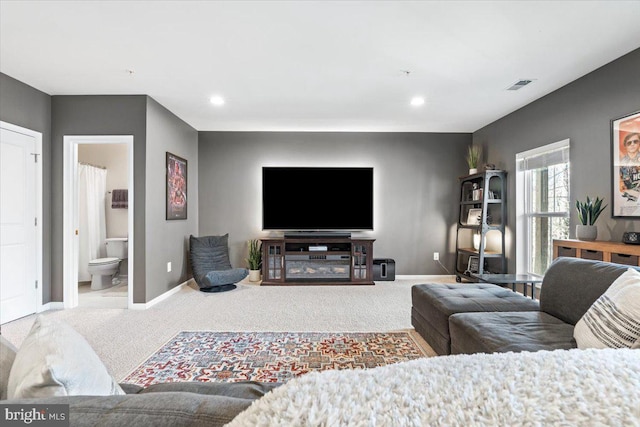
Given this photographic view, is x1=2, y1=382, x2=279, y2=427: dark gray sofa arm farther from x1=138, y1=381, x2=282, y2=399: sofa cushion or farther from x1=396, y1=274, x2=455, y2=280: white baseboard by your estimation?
x1=396, y1=274, x2=455, y2=280: white baseboard

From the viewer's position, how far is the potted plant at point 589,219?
289cm

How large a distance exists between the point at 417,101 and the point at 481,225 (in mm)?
2000

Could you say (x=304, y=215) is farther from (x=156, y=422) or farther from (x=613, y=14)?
(x=156, y=422)

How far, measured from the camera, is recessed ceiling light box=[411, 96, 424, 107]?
151 inches

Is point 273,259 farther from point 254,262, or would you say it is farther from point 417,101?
point 417,101

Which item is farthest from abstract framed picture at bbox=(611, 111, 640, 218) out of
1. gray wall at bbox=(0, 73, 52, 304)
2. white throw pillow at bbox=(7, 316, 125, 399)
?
gray wall at bbox=(0, 73, 52, 304)

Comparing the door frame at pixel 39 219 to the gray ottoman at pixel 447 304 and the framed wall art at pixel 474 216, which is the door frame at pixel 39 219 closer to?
the gray ottoman at pixel 447 304

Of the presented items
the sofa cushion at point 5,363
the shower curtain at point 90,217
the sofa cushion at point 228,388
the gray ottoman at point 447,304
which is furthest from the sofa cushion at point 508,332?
the shower curtain at point 90,217

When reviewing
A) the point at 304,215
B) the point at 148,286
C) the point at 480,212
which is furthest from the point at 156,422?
the point at 480,212

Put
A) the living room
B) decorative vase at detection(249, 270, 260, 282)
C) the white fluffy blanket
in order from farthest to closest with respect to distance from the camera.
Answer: decorative vase at detection(249, 270, 260, 282) < the living room < the white fluffy blanket

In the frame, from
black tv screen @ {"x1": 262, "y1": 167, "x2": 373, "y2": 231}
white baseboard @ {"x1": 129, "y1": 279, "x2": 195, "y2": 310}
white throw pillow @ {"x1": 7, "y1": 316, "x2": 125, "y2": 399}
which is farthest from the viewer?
black tv screen @ {"x1": 262, "y1": 167, "x2": 373, "y2": 231}

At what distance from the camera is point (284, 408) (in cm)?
43

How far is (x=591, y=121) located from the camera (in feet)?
10.2

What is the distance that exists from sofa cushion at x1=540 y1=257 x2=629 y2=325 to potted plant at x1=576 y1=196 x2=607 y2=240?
948 millimetres
